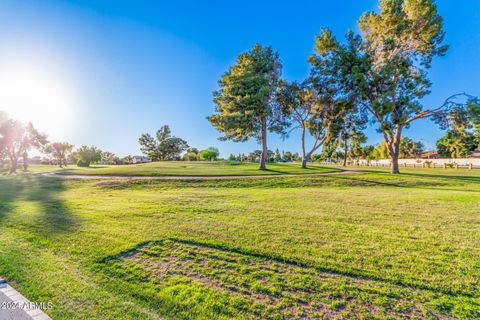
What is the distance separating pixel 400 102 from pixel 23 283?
23.3 meters

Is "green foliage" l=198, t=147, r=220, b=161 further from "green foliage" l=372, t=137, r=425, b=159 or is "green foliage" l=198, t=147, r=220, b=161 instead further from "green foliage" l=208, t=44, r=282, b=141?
"green foliage" l=372, t=137, r=425, b=159

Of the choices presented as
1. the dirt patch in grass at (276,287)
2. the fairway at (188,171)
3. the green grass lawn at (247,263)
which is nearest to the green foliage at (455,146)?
the fairway at (188,171)

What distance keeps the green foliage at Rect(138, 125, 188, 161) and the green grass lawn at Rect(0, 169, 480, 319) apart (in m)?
59.7

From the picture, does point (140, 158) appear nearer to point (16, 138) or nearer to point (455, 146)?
point (16, 138)

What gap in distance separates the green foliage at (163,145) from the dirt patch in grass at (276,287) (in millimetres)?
63908

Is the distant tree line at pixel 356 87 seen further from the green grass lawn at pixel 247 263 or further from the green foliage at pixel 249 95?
the green grass lawn at pixel 247 263

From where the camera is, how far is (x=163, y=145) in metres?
63.6

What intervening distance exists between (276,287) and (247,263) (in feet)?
2.40

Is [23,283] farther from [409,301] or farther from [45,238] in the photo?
[409,301]

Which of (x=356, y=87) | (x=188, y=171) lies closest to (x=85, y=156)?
(x=188, y=171)

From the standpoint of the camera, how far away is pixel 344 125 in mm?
21172

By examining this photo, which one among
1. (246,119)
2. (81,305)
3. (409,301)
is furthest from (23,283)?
(246,119)

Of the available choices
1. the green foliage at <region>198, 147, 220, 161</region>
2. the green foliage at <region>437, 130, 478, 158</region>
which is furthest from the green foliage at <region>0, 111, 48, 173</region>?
the green foliage at <region>437, 130, 478, 158</region>

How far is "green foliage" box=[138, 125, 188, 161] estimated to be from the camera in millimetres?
63781
